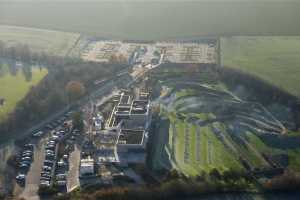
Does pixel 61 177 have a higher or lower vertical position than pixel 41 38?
lower

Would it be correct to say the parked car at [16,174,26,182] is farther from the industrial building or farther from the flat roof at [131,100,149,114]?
the flat roof at [131,100,149,114]

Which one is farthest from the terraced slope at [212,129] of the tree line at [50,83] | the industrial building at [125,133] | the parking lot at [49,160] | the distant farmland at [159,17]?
the distant farmland at [159,17]

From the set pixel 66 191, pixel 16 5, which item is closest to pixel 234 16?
pixel 16 5

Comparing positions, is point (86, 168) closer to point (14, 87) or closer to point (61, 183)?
point (61, 183)

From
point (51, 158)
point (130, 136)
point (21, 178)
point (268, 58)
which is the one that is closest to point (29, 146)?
point (51, 158)

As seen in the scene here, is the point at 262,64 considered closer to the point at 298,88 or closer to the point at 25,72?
the point at 298,88

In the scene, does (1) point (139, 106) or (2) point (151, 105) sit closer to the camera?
(1) point (139, 106)
